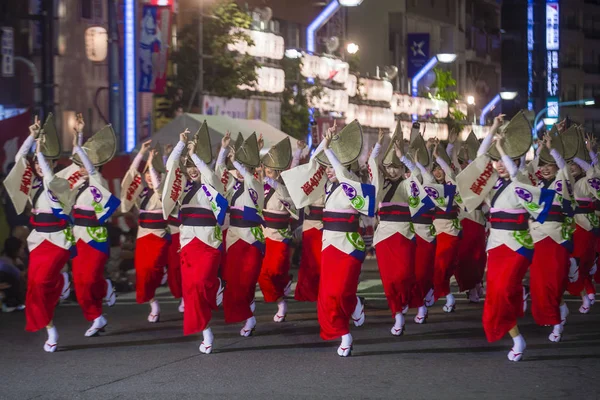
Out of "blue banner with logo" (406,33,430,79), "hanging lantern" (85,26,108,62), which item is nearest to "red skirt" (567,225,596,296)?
"hanging lantern" (85,26,108,62)

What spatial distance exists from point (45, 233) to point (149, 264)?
2.27 m

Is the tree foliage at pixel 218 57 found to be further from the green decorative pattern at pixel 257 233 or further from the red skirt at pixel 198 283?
the red skirt at pixel 198 283

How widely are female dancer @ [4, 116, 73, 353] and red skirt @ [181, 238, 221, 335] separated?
120cm

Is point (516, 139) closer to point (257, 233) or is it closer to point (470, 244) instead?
point (257, 233)

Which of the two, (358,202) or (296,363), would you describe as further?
(358,202)

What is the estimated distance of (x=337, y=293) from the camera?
10125mm

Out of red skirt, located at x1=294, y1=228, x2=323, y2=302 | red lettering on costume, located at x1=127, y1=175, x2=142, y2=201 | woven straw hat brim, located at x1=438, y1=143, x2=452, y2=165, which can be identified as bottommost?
red skirt, located at x1=294, y1=228, x2=323, y2=302

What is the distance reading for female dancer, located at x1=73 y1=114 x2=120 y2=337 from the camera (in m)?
11.2

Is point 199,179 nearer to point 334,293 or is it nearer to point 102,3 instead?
point 334,293

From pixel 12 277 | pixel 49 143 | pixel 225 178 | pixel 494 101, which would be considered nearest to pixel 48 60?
pixel 12 277

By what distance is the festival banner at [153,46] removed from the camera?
2156cm

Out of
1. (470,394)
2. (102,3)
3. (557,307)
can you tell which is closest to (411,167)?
(557,307)

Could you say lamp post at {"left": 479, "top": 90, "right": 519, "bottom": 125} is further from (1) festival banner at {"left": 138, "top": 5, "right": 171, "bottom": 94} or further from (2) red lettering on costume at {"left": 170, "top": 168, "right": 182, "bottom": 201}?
(2) red lettering on costume at {"left": 170, "top": 168, "right": 182, "bottom": 201}

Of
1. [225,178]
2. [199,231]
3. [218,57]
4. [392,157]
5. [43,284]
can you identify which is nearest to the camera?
[43,284]
